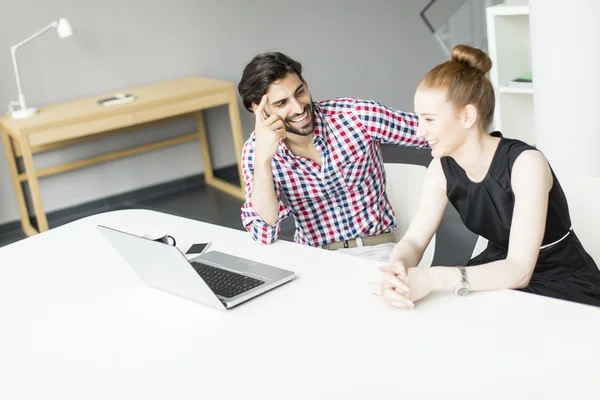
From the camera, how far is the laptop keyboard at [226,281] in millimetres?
1639

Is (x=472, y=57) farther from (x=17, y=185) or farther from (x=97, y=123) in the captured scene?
(x=17, y=185)

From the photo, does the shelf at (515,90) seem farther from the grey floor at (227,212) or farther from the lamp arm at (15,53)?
the lamp arm at (15,53)

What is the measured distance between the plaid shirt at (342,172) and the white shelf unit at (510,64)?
1783 mm

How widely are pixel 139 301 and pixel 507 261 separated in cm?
79

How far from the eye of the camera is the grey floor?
3.43 metres

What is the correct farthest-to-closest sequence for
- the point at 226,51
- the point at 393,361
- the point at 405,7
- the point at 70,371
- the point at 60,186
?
the point at 405,7 → the point at 226,51 → the point at 60,186 → the point at 70,371 → the point at 393,361

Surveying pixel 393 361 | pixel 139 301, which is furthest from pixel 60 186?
pixel 393 361

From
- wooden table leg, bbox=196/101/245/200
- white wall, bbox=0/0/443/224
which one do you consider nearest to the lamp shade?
white wall, bbox=0/0/443/224

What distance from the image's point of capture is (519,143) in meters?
1.69

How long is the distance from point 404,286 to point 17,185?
351cm

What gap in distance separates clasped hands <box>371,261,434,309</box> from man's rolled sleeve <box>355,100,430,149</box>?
756 millimetres

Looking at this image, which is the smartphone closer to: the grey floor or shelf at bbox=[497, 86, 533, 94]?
the grey floor

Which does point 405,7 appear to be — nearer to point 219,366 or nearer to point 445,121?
point 445,121

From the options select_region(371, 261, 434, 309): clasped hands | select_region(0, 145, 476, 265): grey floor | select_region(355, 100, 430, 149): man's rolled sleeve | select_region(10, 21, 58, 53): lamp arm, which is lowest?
select_region(0, 145, 476, 265): grey floor
